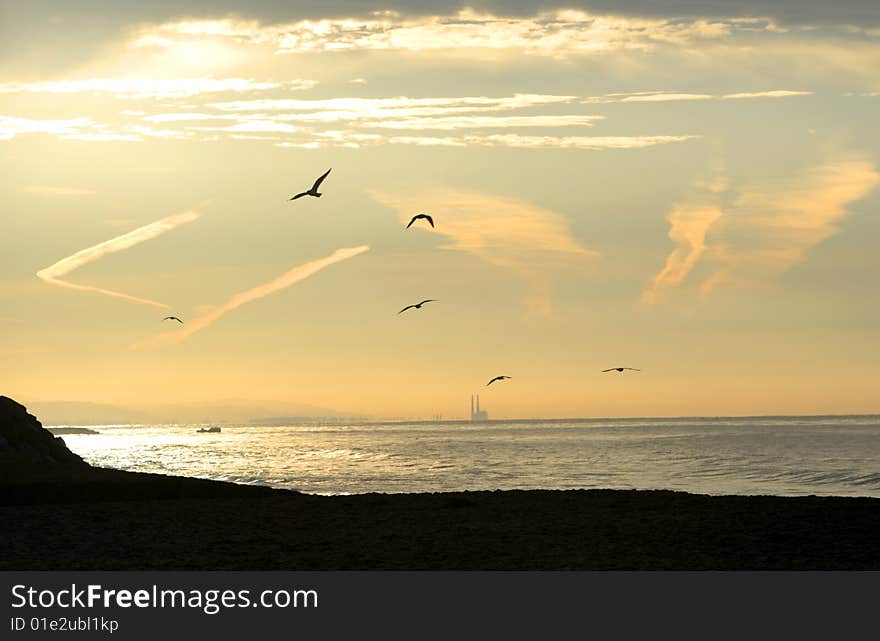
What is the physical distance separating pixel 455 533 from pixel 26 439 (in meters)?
41.5

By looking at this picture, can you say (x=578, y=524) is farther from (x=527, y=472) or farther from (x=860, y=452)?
(x=860, y=452)

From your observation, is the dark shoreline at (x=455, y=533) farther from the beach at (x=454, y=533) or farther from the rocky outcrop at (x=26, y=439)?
the rocky outcrop at (x=26, y=439)

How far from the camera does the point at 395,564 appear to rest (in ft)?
62.2

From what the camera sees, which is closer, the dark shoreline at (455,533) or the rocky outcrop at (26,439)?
the dark shoreline at (455,533)

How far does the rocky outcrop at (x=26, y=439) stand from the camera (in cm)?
5404

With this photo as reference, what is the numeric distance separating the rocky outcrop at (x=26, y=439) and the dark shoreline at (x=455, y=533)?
25.1 m

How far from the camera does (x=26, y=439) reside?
2256 inches

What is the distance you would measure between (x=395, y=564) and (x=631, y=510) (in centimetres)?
874

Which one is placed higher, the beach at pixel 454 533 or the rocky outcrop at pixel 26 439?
the rocky outcrop at pixel 26 439

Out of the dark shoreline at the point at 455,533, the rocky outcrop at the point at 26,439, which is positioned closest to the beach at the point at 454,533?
the dark shoreline at the point at 455,533

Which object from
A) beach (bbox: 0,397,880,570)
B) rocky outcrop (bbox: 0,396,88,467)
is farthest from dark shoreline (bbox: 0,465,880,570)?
rocky outcrop (bbox: 0,396,88,467)

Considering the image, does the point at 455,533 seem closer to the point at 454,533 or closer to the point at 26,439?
the point at 454,533

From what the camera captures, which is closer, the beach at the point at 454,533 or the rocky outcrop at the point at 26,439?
the beach at the point at 454,533

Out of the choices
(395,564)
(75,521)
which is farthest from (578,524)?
(75,521)
